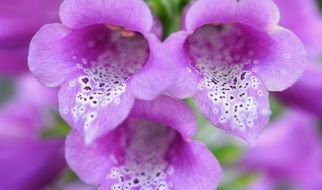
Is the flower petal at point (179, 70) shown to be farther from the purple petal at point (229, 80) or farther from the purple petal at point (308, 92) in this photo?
the purple petal at point (308, 92)

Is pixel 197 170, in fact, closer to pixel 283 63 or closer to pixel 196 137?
pixel 283 63

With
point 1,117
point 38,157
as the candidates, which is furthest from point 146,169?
point 1,117

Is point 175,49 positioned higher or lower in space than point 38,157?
higher

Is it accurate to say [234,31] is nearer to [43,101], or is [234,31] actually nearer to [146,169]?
[146,169]

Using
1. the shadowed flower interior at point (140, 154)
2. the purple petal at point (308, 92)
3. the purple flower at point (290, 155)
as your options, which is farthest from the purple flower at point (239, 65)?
the purple flower at point (290, 155)

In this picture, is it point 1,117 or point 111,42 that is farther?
point 1,117

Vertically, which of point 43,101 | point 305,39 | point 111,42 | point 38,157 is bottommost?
point 43,101

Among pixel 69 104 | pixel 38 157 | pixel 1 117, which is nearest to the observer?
pixel 69 104
